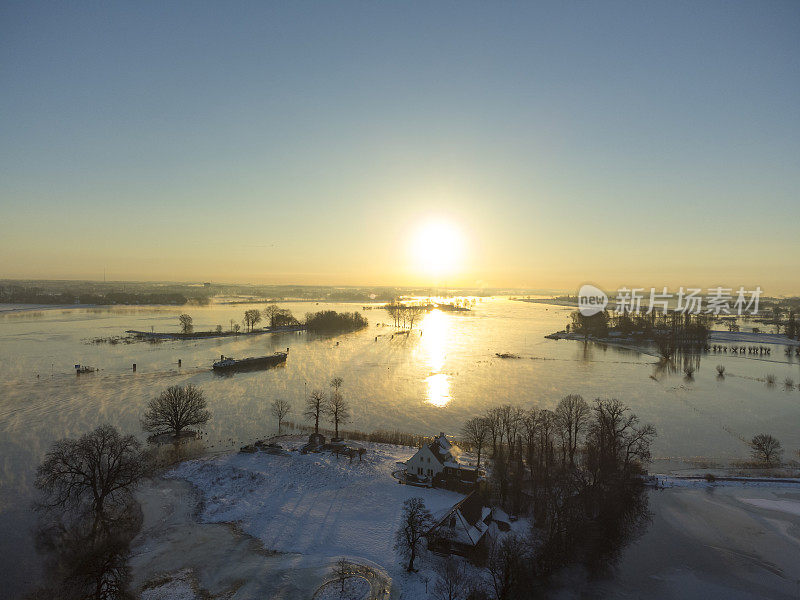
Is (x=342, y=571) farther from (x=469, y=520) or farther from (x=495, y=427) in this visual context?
(x=495, y=427)

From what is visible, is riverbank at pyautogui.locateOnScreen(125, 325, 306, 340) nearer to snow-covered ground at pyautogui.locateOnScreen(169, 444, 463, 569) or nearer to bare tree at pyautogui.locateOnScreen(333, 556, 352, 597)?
snow-covered ground at pyautogui.locateOnScreen(169, 444, 463, 569)

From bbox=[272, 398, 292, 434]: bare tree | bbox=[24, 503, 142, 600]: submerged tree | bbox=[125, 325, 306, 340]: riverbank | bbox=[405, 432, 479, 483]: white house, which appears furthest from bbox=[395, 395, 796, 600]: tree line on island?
bbox=[125, 325, 306, 340]: riverbank

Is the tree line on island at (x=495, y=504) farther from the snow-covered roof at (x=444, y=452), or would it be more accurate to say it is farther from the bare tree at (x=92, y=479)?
the snow-covered roof at (x=444, y=452)

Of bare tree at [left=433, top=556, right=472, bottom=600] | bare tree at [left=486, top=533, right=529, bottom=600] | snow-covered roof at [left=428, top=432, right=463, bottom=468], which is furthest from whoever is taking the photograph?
snow-covered roof at [left=428, top=432, right=463, bottom=468]

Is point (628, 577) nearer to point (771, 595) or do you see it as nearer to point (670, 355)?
point (771, 595)

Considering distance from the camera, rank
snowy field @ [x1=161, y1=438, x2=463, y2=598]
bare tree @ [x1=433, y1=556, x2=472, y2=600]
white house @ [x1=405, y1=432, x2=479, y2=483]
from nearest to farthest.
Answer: bare tree @ [x1=433, y1=556, x2=472, y2=600] < snowy field @ [x1=161, y1=438, x2=463, y2=598] < white house @ [x1=405, y1=432, x2=479, y2=483]

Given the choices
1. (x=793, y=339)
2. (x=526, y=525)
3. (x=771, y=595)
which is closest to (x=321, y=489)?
(x=526, y=525)

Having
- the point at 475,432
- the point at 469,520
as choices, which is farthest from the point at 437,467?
the point at 469,520

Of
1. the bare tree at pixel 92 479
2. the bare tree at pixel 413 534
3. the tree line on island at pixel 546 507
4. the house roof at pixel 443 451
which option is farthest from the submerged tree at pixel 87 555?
the house roof at pixel 443 451

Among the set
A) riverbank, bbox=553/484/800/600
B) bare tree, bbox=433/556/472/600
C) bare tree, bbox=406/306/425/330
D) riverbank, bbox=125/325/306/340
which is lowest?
riverbank, bbox=553/484/800/600
